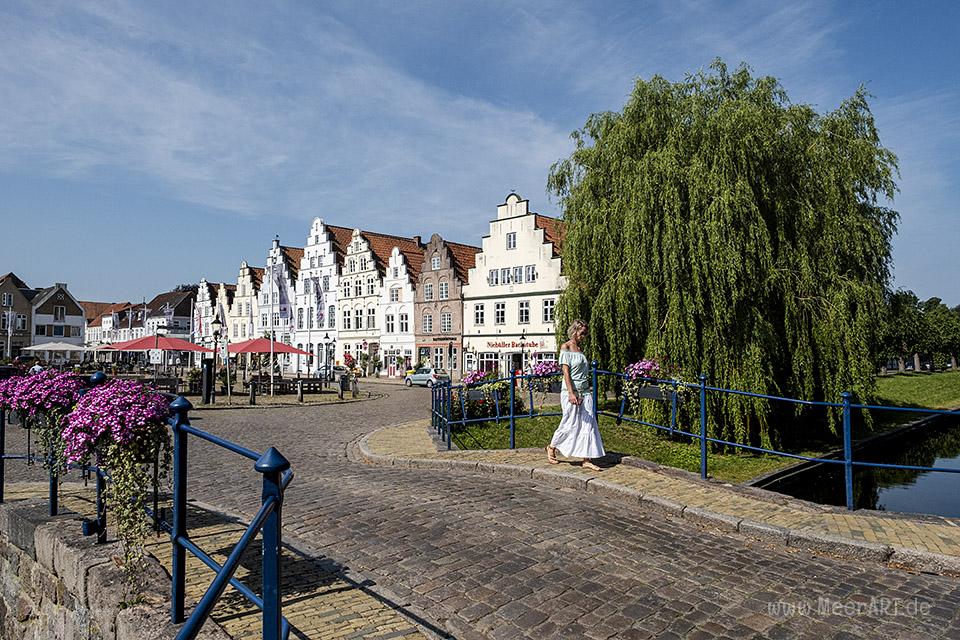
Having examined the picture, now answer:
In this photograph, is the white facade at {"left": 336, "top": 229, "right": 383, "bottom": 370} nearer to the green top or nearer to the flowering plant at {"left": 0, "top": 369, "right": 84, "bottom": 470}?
the green top

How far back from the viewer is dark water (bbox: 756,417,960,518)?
1089 cm

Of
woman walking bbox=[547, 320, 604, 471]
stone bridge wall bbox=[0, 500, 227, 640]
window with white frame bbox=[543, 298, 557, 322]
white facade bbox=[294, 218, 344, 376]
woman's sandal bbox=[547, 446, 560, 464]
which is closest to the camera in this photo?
stone bridge wall bbox=[0, 500, 227, 640]

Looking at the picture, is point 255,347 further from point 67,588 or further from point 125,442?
point 125,442

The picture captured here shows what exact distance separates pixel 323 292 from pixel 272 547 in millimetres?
55318

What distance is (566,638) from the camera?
402cm

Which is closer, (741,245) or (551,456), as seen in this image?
(551,456)

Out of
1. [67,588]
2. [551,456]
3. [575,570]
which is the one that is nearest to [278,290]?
[551,456]

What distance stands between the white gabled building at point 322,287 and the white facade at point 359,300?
1033 millimetres

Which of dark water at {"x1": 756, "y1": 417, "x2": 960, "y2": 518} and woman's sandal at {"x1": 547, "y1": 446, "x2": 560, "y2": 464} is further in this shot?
→ dark water at {"x1": 756, "y1": 417, "x2": 960, "y2": 518}

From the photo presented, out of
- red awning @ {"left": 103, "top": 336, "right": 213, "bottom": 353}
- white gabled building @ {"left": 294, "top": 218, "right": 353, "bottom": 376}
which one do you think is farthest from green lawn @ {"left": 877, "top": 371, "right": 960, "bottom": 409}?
white gabled building @ {"left": 294, "top": 218, "right": 353, "bottom": 376}

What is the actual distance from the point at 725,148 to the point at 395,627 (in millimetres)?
12184

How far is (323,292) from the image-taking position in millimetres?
56344

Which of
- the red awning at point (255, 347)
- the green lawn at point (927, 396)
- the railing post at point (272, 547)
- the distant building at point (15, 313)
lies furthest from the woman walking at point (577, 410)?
the distant building at point (15, 313)

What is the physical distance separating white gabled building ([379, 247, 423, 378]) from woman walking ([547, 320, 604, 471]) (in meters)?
41.3
